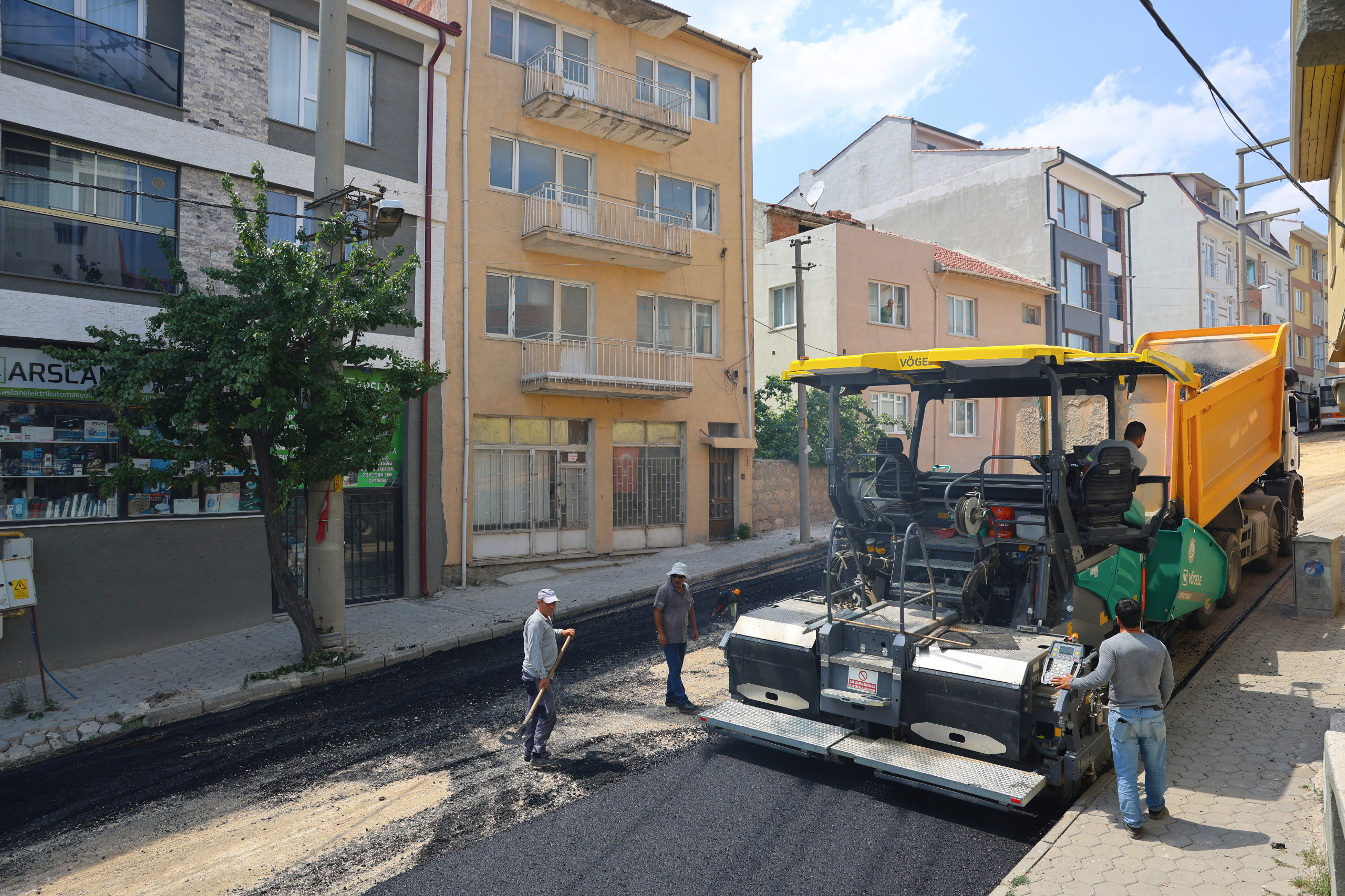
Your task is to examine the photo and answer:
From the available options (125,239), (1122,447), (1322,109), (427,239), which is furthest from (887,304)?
(125,239)

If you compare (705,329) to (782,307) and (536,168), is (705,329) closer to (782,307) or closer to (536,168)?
(536,168)

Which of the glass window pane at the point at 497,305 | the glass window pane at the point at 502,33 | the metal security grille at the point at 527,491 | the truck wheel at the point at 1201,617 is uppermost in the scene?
the glass window pane at the point at 502,33

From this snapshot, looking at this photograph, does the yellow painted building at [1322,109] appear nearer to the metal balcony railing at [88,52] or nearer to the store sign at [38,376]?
the store sign at [38,376]

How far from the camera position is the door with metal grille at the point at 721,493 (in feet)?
65.3

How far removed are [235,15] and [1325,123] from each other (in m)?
14.2

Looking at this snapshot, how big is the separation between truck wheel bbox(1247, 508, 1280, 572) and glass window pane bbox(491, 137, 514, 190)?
14.3 meters

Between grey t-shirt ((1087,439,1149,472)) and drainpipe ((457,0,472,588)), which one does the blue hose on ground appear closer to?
drainpipe ((457,0,472,588))

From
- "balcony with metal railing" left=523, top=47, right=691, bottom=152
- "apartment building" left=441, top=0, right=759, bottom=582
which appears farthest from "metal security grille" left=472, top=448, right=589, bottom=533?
"balcony with metal railing" left=523, top=47, right=691, bottom=152

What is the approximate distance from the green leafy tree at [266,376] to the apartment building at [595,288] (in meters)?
5.48

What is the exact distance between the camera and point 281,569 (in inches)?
394

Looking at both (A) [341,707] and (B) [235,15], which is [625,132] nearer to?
(B) [235,15]

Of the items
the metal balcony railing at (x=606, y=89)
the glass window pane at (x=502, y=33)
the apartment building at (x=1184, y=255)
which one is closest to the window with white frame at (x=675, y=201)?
the metal balcony railing at (x=606, y=89)

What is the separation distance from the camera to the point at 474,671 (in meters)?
9.66

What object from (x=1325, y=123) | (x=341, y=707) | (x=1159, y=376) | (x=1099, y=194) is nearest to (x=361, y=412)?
(x=341, y=707)
